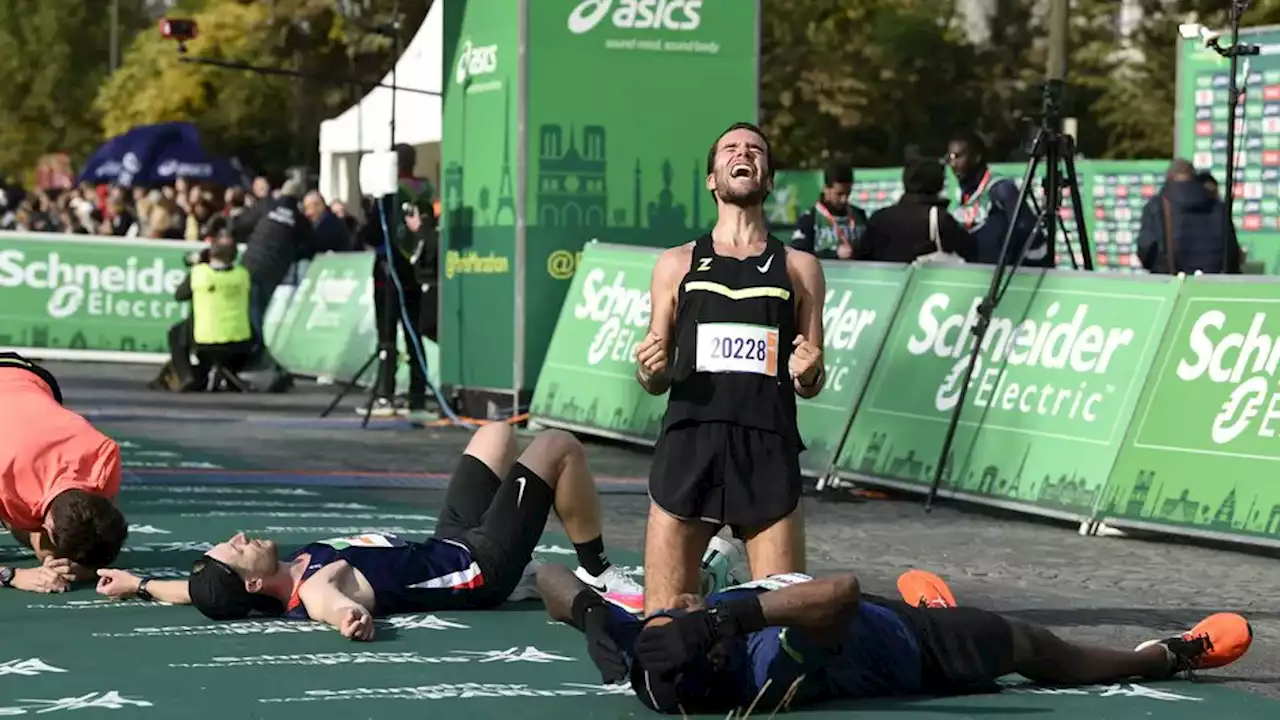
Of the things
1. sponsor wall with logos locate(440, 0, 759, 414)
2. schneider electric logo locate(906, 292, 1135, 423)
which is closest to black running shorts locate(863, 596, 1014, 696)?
schneider electric logo locate(906, 292, 1135, 423)

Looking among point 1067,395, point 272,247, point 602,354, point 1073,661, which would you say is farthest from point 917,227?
point 272,247

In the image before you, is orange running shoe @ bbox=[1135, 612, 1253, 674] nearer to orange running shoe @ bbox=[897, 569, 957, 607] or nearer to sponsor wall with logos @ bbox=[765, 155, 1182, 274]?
orange running shoe @ bbox=[897, 569, 957, 607]

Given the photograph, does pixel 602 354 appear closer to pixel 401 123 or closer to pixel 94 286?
pixel 94 286

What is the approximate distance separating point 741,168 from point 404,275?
519 inches

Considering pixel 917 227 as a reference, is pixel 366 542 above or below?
below

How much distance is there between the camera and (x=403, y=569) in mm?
9789

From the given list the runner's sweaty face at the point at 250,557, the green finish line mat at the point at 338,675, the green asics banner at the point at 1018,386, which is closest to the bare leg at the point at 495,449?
the green finish line mat at the point at 338,675

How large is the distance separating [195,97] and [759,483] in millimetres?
54374

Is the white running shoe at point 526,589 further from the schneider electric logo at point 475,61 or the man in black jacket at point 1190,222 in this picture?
the man in black jacket at point 1190,222

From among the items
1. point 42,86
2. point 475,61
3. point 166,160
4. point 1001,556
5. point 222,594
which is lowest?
point 1001,556

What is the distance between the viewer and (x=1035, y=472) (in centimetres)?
1436

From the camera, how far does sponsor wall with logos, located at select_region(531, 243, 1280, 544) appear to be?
43.5 ft

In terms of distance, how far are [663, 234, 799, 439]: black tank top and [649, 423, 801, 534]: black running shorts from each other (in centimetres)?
5

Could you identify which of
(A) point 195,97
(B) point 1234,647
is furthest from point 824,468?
(A) point 195,97
